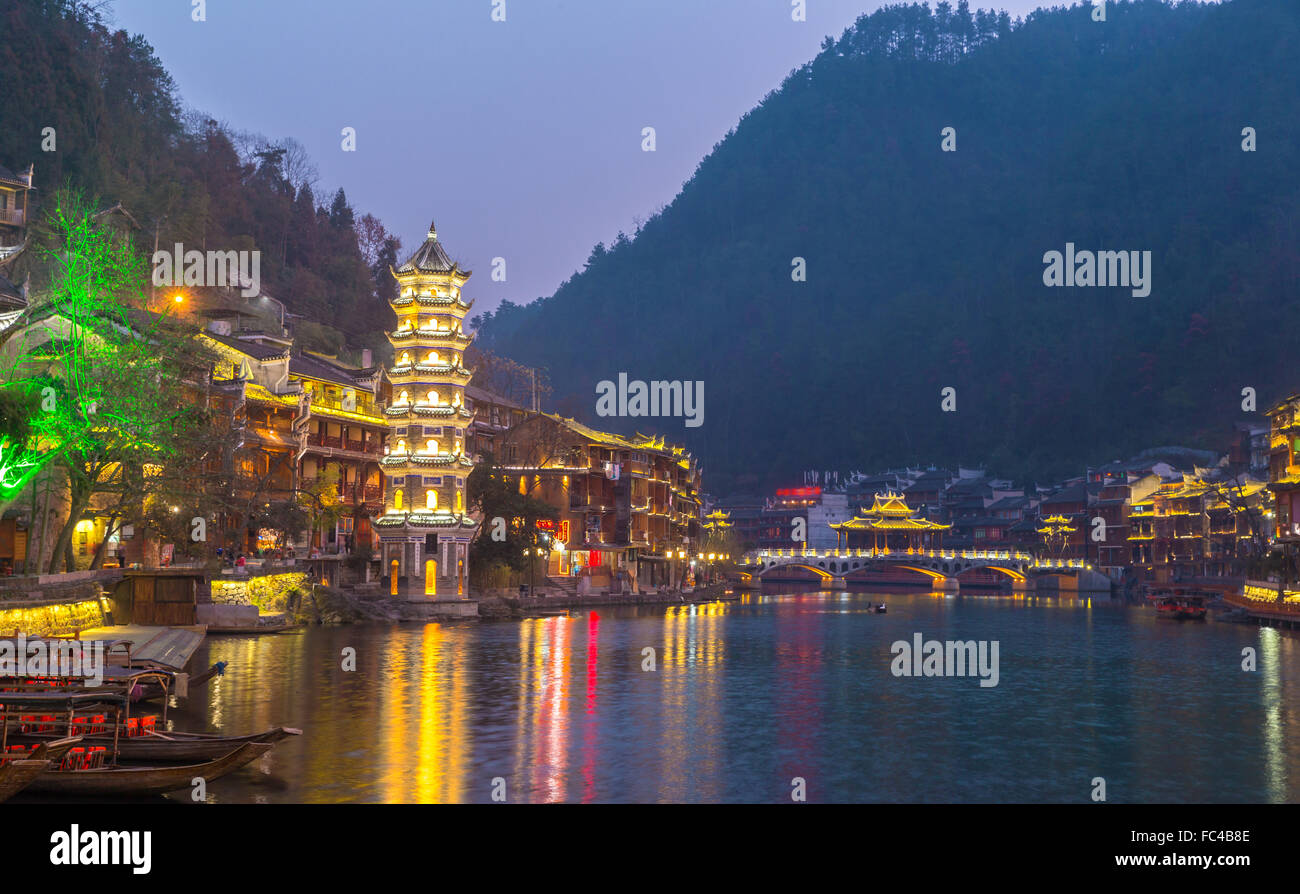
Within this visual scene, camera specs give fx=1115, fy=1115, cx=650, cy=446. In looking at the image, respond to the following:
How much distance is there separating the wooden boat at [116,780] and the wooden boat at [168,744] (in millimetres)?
832

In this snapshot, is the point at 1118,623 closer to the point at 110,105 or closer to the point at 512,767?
the point at 512,767

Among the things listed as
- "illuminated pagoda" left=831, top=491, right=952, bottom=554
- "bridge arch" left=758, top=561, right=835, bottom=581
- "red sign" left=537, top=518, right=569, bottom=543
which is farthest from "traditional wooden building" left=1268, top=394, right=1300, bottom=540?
"illuminated pagoda" left=831, top=491, right=952, bottom=554

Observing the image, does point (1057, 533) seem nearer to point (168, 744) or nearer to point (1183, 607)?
point (1183, 607)

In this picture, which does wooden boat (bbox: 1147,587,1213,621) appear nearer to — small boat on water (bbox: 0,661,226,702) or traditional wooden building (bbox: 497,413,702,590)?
traditional wooden building (bbox: 497,413,702,590)

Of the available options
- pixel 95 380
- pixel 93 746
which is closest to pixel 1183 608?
pixel 95 380

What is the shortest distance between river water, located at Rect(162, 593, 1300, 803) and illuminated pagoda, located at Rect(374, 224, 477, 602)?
12.2 m

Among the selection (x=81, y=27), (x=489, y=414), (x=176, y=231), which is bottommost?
(x=489, y=414)

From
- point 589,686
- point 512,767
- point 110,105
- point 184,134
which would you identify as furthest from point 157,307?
point 512,767

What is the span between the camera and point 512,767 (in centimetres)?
2666

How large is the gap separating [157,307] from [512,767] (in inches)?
2608

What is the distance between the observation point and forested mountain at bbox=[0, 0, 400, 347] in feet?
271

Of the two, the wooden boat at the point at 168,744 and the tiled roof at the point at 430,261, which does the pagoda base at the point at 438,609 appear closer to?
the tiled roof at the point at 430,261

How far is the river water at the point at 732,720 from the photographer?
25297 mm

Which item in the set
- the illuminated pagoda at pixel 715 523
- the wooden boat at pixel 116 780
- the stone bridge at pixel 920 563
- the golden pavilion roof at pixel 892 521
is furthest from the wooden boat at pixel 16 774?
the golden pavilion roof at pixel 892 521
